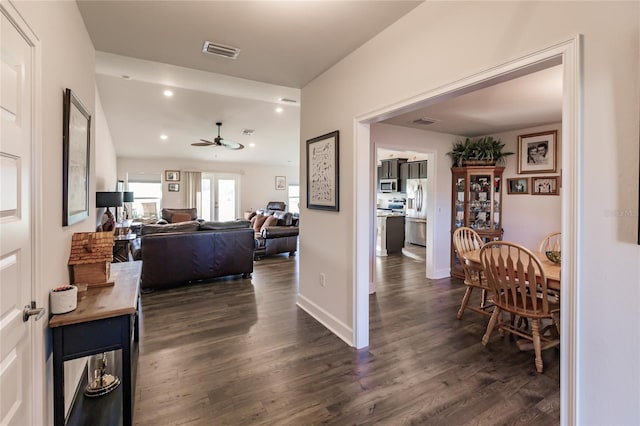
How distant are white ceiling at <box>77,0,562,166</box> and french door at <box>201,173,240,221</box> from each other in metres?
3.86

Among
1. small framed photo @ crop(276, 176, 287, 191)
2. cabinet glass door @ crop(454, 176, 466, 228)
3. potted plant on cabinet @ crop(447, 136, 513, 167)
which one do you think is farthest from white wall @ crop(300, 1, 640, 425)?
small framed photo @ crop(276, 176, 287, 191)

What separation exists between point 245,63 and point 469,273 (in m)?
3.01

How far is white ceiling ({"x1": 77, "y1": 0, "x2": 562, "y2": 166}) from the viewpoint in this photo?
209 centimetres

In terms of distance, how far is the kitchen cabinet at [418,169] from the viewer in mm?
7559

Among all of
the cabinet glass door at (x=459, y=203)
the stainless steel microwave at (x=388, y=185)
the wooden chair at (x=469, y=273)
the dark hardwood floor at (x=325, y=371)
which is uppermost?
the stainless steel microwave at (x=388, y=185)

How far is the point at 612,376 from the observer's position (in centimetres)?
118

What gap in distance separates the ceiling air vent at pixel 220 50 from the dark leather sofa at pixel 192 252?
2.59m

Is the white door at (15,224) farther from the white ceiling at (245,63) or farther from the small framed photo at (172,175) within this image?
the small framed photo at (172,175)

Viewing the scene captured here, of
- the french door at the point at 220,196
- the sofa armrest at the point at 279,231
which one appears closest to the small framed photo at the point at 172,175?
the french door at the point at 220,196

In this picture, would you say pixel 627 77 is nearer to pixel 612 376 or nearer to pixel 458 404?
pixel 612 376

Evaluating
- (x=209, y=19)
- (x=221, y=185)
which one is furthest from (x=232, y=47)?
(x=221, y=185)

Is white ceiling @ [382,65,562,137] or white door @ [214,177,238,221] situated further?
white door @ [214,177,238,221]

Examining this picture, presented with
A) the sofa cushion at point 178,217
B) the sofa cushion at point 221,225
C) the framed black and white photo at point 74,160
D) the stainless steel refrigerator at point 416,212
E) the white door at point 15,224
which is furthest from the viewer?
the sofa cushion at point 178,217

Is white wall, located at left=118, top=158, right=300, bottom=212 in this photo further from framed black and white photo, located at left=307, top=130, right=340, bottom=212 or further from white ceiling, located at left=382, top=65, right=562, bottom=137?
framed black and white photo, located at left=307, top=130, right=340, bottom=212
